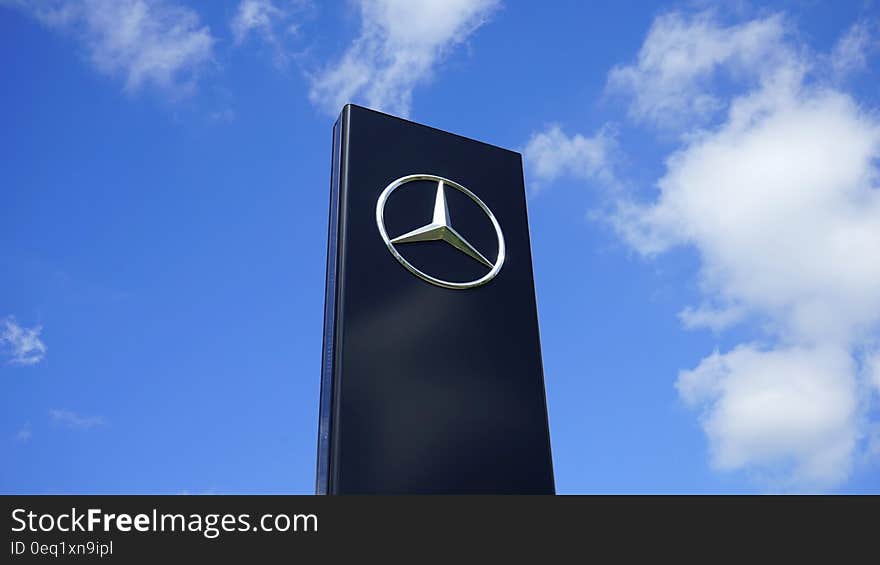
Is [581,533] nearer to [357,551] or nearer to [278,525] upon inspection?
[357,551]

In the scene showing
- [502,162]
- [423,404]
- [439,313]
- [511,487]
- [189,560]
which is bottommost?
[189,560]

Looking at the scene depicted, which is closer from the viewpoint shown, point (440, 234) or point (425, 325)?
point (425, 325)

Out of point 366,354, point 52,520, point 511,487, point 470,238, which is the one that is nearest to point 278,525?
point 52,520

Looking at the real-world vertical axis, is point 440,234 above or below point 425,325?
above

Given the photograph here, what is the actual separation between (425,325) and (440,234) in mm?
747

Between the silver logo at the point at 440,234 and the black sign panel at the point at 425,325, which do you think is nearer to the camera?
the black sign panel at the point at 425,325

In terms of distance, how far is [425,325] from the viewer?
5.10 metres

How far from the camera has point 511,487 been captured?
191 inches

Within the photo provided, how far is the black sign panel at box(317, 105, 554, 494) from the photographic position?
15.0 feet

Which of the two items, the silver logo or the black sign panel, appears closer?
the black sign panel

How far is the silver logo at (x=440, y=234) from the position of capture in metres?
5.22

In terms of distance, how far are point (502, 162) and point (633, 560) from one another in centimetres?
363

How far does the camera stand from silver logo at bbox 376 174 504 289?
5.22 meters

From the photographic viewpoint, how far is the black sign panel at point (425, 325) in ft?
15.0
